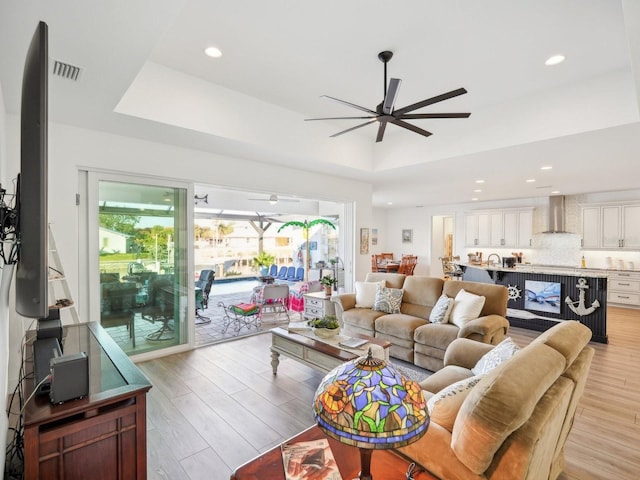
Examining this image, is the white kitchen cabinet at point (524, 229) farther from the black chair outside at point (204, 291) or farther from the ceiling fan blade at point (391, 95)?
the black chair outside at point (204, 291)

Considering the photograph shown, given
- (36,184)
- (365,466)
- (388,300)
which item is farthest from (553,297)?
(36,184)

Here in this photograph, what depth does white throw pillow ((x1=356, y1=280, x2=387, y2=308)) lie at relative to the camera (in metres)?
4.70

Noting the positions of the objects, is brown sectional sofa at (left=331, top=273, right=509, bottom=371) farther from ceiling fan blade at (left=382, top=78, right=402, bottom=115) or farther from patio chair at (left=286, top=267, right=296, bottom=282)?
patio chair at (left=286, top=267, right=296, bottom=282)

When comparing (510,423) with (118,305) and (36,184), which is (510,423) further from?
(118,305)

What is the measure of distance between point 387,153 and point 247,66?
286cm

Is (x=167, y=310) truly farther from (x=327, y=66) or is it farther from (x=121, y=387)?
(x=327, y=66)

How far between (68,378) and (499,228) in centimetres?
1031

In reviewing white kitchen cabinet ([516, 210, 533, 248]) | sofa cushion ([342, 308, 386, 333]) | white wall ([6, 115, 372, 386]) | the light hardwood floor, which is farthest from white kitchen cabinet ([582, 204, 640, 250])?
white wall ([6, 115, 372, 386])

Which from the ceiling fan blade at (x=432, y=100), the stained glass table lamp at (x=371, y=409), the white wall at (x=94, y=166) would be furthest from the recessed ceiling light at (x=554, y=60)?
the white wall at (x=94, y=166)

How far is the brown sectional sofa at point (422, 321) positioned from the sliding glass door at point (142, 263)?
223 cm

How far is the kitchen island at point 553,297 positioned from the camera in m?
4.74

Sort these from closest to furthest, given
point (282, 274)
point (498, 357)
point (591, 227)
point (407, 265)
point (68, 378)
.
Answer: point (68, 378)
point (498, 357)
point (591, 227)
point (407, 265)
point (282, 274)

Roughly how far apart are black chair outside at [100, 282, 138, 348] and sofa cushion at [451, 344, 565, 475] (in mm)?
3947

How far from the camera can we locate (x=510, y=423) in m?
1.20
